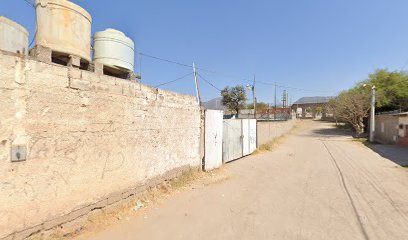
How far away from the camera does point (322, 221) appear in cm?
457

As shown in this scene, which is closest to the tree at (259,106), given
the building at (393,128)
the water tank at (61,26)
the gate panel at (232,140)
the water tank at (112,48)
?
the building at (393,128)

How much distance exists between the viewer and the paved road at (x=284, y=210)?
407cm

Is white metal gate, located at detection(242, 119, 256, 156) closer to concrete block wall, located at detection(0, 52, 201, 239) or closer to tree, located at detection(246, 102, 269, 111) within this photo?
concrete block wall, located at detection(0, 52, 201, 239)

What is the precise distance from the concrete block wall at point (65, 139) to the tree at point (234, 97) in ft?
133

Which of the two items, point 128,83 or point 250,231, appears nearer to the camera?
point 250,231

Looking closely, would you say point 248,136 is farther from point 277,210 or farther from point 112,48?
point 112,48

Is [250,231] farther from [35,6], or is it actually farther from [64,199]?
[35,6]

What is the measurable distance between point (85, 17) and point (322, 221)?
603 cm

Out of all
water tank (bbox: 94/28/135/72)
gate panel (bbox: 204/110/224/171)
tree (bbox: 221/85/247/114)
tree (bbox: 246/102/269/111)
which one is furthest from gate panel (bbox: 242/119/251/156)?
tree (bbox: 246/102/269/111)

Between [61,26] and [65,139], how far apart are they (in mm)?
1932

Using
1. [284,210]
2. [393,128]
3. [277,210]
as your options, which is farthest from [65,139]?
[393,128]

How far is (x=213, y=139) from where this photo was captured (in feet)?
29.7

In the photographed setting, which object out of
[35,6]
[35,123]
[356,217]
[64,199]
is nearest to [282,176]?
[356,217]

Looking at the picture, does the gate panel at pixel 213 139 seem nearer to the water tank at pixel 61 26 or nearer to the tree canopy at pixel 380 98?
the water tank at pixel 61 26
